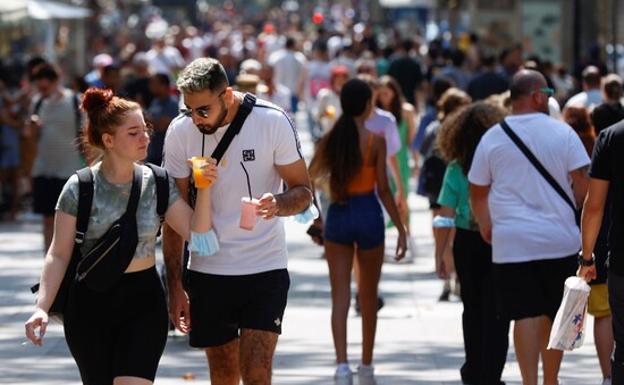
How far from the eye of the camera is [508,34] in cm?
3597

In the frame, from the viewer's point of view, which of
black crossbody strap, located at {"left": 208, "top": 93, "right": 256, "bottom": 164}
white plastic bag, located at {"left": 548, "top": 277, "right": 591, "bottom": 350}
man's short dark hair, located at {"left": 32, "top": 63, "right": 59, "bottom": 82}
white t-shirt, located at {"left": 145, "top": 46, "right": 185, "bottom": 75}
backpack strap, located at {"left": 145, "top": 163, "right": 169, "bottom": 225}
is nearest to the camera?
backpack strap, located at {"left": 145, "top": 163, "right": 169, "bottom": 225}

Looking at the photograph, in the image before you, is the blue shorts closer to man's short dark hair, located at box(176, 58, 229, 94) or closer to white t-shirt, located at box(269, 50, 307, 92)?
man's short dark hair, located at box(176, 58, 229, 94)

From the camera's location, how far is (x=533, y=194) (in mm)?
8289

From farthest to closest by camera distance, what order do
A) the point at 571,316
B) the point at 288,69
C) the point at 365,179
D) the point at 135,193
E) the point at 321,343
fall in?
1. the point at 288,69
2. the point at 321,343
3. the point at 365,179
4. the point at 571,316
5. the point at 135,193

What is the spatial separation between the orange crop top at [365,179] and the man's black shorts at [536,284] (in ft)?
5.91

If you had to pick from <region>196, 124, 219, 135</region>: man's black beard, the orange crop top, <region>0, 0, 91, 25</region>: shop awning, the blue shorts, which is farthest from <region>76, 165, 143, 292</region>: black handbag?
<region>0, 0, 91, 25</region>: shop awning

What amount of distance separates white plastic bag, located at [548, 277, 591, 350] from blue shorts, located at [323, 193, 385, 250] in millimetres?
2364

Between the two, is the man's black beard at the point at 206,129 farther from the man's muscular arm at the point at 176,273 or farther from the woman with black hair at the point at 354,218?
the woman with black hair at the point at 354,218

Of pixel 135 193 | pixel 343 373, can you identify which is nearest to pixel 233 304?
pixel 135 193

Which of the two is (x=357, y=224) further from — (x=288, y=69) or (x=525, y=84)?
(x=288, y=69)

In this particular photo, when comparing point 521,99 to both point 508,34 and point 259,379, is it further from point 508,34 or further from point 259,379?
point 508,34

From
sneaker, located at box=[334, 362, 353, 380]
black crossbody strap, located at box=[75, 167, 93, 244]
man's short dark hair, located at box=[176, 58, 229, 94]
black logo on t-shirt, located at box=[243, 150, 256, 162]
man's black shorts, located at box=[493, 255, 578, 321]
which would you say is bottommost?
sneaker, located at box=[334, 362, 353, 380]

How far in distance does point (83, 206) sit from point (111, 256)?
23 cm

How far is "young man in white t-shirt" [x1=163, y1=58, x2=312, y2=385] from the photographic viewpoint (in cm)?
689
